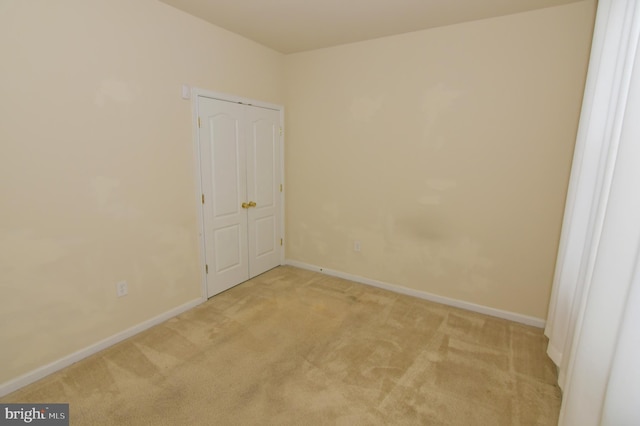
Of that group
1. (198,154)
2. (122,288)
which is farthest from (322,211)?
(122,288)

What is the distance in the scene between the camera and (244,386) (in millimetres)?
2115

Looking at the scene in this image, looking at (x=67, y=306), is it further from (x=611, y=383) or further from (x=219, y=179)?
(x=611, y=383)

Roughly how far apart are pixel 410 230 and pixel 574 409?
7.58ft

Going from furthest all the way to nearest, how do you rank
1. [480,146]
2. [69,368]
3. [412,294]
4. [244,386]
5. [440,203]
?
[412,294] → [440,203] → [480,146] → [69,368] → [244,386]

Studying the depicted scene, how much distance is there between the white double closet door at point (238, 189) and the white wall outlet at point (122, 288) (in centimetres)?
82

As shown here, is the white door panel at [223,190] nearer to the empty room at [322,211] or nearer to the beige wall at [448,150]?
the empty room at [322,211]

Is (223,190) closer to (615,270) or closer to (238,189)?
(238,189)

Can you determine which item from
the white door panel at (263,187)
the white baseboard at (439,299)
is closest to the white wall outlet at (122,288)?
the white door panel at (263,187)

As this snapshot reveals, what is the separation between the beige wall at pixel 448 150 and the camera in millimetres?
2688

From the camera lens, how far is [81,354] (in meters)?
2.36

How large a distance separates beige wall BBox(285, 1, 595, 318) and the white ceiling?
0.16m

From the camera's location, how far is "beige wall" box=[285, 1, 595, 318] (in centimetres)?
269

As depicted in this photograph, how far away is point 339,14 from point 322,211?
7.17 ft

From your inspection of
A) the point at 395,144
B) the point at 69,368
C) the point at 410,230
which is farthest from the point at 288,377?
the point at 395,144
